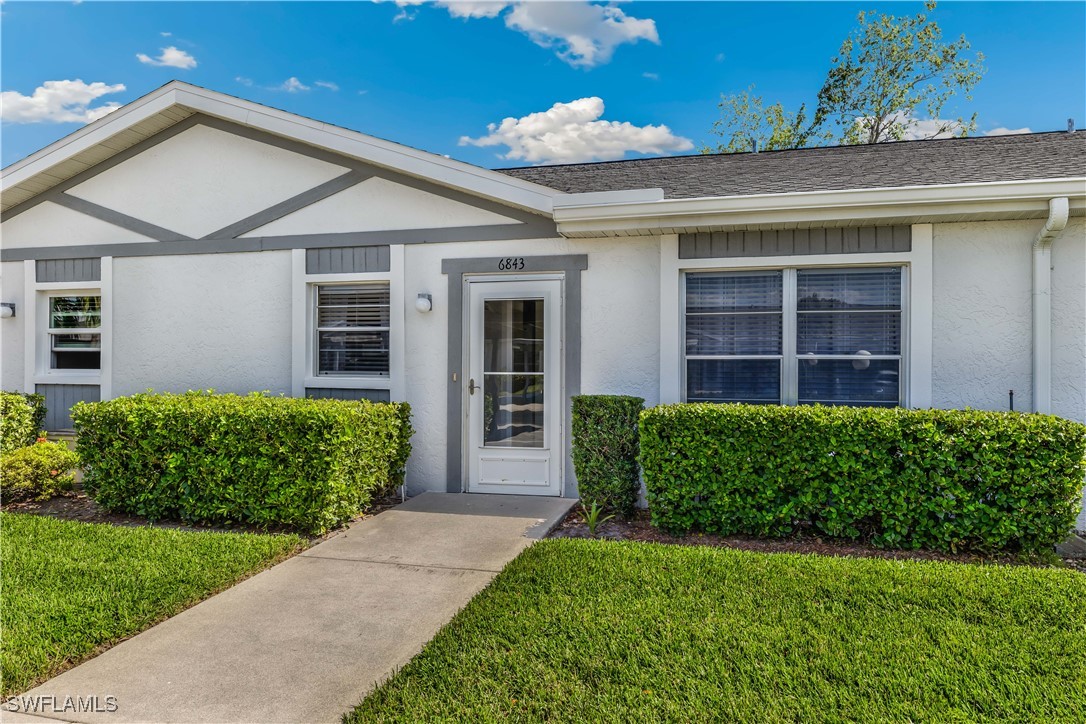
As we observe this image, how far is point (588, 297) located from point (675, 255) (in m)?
0.92

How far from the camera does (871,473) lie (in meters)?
4.44

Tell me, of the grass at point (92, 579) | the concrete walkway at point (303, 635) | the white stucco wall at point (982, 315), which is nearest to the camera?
the concrete walkway at point (303, 635)

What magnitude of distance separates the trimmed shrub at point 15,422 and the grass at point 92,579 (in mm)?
1896

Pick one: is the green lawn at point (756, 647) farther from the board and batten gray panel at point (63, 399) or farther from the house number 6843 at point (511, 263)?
the board and batten gray panel at point (63, 399)

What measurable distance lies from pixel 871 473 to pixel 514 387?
130 inches

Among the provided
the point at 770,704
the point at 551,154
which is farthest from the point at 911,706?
the point at 551,154

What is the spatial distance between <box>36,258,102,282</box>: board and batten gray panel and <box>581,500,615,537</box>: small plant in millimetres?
6392

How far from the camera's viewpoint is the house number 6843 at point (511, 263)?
6.12 m

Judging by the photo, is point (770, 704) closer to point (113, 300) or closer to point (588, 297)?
point (588, 297)

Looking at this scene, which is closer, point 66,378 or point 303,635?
point 303,635

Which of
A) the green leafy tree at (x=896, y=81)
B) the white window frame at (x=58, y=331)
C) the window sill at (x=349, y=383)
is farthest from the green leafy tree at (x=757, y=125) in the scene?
the white window frame at (x=58, y=331)

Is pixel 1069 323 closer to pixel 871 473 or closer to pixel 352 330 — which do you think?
pixel 871 473

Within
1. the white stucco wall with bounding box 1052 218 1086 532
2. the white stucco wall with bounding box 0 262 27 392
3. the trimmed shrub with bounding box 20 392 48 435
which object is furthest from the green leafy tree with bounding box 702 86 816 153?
the trimmed shrub with bounding box 20 392 48 435

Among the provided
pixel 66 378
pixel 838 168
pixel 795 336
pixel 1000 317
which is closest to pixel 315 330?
pixel 66 378
